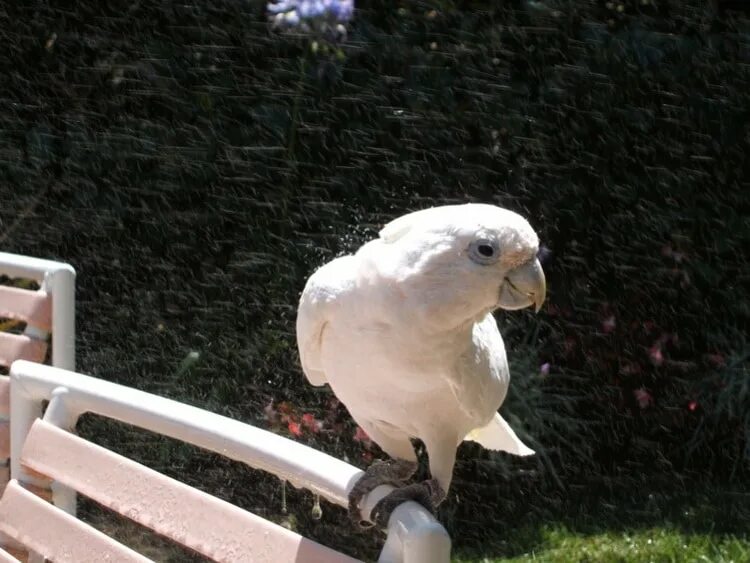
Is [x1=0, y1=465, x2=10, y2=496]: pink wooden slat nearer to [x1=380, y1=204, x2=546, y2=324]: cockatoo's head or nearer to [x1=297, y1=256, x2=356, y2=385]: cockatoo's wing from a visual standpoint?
[x1=297, y1=256, x2=356, y2=385]: cockatoo's wing

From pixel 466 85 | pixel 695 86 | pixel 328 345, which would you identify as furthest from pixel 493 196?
pixel 328 345

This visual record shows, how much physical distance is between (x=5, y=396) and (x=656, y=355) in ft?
7.44

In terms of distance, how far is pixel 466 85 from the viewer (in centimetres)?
339

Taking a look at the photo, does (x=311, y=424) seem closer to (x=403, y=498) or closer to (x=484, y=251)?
(x=484, y=251)

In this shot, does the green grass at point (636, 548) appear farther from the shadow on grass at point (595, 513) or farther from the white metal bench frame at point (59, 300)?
the white metal bench frame at point (59, 300)

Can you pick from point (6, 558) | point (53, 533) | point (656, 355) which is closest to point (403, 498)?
point (53, 533)

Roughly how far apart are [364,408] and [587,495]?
1.89 metres

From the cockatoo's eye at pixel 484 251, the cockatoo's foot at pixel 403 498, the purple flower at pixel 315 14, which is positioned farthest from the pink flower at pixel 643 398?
the cockatoo's eye at pixel 484 251

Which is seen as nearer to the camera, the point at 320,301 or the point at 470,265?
the point at 470,265

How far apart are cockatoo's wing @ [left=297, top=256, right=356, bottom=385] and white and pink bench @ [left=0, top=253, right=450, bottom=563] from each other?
0.29 meters

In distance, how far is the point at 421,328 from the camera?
1438mm

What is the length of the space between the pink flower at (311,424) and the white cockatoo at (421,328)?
4.49 feet

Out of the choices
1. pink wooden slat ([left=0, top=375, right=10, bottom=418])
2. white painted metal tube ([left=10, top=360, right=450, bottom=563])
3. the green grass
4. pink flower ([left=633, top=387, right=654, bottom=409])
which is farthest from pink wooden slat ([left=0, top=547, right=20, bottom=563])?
pink flower ([left=633, top=387, right=654, bottom=409])

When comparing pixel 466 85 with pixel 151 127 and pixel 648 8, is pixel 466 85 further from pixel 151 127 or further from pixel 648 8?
pixel 151 127
